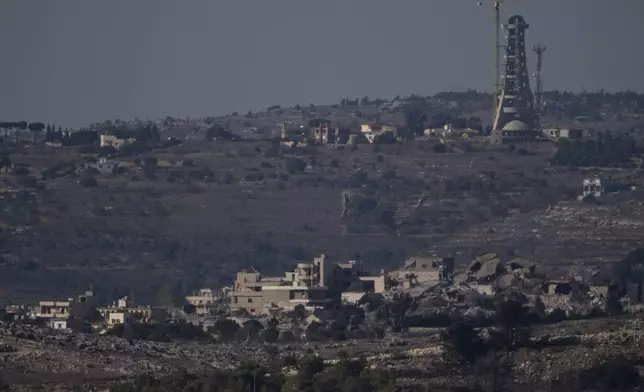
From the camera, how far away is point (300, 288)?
8794 centimetres

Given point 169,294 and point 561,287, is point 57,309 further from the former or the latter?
point 169,294

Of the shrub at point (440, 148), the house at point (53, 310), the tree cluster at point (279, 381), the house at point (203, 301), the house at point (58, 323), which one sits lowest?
the house at point (203, 301)

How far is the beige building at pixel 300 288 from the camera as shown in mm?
86438

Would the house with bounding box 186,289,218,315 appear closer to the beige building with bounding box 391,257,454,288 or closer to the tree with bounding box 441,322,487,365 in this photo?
the beige building with bounding box 391,257,454,288

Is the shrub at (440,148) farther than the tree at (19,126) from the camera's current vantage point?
No

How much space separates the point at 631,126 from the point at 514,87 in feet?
76.0

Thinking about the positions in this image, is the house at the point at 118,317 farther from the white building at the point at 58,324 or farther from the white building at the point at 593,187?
the white building at the point at 593,187

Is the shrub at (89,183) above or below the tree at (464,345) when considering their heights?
below

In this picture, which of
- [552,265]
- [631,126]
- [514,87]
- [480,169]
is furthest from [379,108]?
[552,265]

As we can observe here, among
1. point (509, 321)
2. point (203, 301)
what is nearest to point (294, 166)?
point (203, 301)

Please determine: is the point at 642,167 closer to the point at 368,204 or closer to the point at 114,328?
the point at 368,204

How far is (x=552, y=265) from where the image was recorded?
109 metres

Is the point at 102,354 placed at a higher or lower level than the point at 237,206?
higher

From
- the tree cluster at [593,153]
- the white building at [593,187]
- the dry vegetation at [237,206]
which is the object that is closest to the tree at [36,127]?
the dry vegetation at [237,206]
